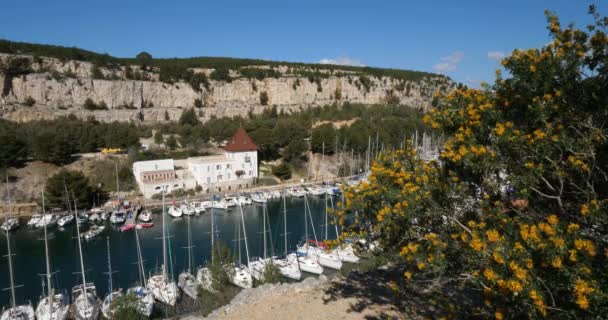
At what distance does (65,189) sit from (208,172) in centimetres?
Result: 1167

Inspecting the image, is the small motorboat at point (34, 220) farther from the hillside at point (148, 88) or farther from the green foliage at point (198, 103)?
the green foliage at point (198, 103)

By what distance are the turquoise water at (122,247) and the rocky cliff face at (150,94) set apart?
1089 inches

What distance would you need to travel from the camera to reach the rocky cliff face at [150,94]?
47.4 m

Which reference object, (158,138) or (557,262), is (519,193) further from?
(158,138)

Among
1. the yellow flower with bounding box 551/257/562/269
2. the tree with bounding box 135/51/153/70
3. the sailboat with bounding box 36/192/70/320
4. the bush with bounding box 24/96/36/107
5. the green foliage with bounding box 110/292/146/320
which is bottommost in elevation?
the sailboat with bounding box 36/192/70/320

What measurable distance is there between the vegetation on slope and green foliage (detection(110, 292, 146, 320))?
9388 mm

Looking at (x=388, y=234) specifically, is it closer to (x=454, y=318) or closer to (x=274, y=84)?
(x=454, y=318)

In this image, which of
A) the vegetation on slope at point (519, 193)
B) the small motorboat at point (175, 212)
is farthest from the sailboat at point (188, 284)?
the vegetation on slope at point (519, 193)

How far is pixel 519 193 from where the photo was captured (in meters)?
5.46

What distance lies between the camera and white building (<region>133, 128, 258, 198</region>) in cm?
3384

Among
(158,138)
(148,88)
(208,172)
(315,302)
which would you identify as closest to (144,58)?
(148,88)

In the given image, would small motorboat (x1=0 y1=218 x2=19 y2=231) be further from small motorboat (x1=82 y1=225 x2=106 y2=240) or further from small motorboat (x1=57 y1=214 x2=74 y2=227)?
small motorboat (x1=82 y1=225 x2=106 y2=240)

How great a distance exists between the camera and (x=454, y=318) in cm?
660

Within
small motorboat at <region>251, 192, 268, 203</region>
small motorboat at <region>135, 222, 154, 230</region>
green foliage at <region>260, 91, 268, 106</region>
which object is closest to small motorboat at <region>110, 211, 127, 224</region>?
small motorboat at <region>135, 222, 154, 230</region>
